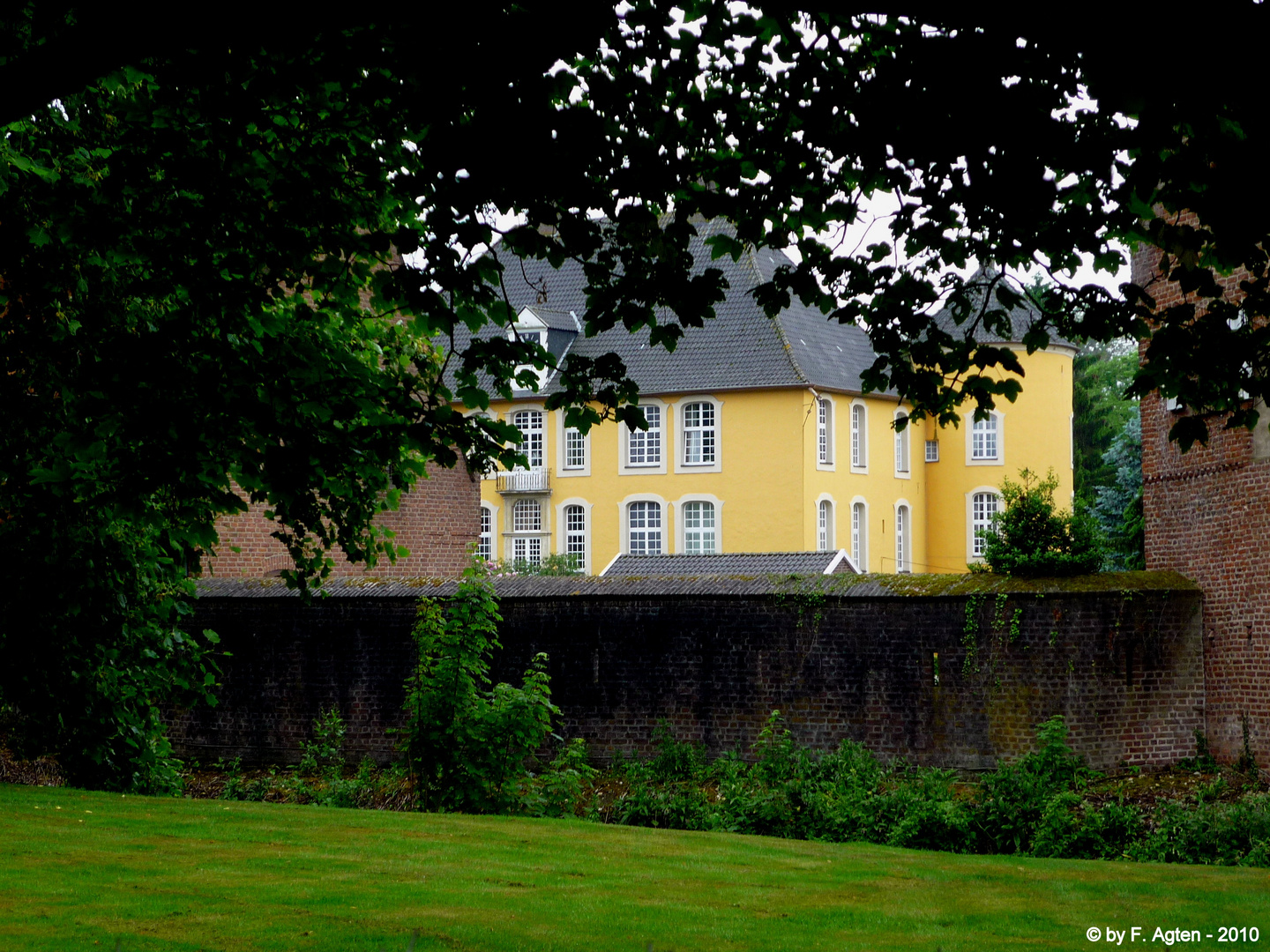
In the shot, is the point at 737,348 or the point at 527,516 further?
the point at 527,516

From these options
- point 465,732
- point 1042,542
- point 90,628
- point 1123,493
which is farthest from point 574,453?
point 90,628

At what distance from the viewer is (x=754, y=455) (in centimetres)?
4478

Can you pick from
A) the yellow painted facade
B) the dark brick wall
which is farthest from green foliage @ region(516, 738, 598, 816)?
the yellow painted facade

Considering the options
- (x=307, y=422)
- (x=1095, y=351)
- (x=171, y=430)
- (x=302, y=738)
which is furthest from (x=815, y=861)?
(x=1095, y=351)

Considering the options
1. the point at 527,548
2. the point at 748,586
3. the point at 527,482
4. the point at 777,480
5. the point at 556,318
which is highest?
the point at 556,318

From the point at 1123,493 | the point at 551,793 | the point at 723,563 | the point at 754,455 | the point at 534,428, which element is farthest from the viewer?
the point at 534,428

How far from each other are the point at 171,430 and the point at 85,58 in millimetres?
3002

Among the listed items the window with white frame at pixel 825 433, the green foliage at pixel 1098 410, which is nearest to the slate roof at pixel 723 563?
the window with white frame at pixel 825 433

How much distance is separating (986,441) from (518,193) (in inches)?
1812

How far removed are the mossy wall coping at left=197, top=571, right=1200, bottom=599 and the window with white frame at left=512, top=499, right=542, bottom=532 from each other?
28.5 meters

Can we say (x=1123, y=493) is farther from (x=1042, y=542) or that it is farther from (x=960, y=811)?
(x=960, y=811)

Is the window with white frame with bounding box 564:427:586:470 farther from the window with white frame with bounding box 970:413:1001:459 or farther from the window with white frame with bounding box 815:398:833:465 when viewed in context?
the window with white frame with bounding box 970:413:1001:459

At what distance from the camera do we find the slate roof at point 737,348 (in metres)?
44.0

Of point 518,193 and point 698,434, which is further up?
point 698,434
